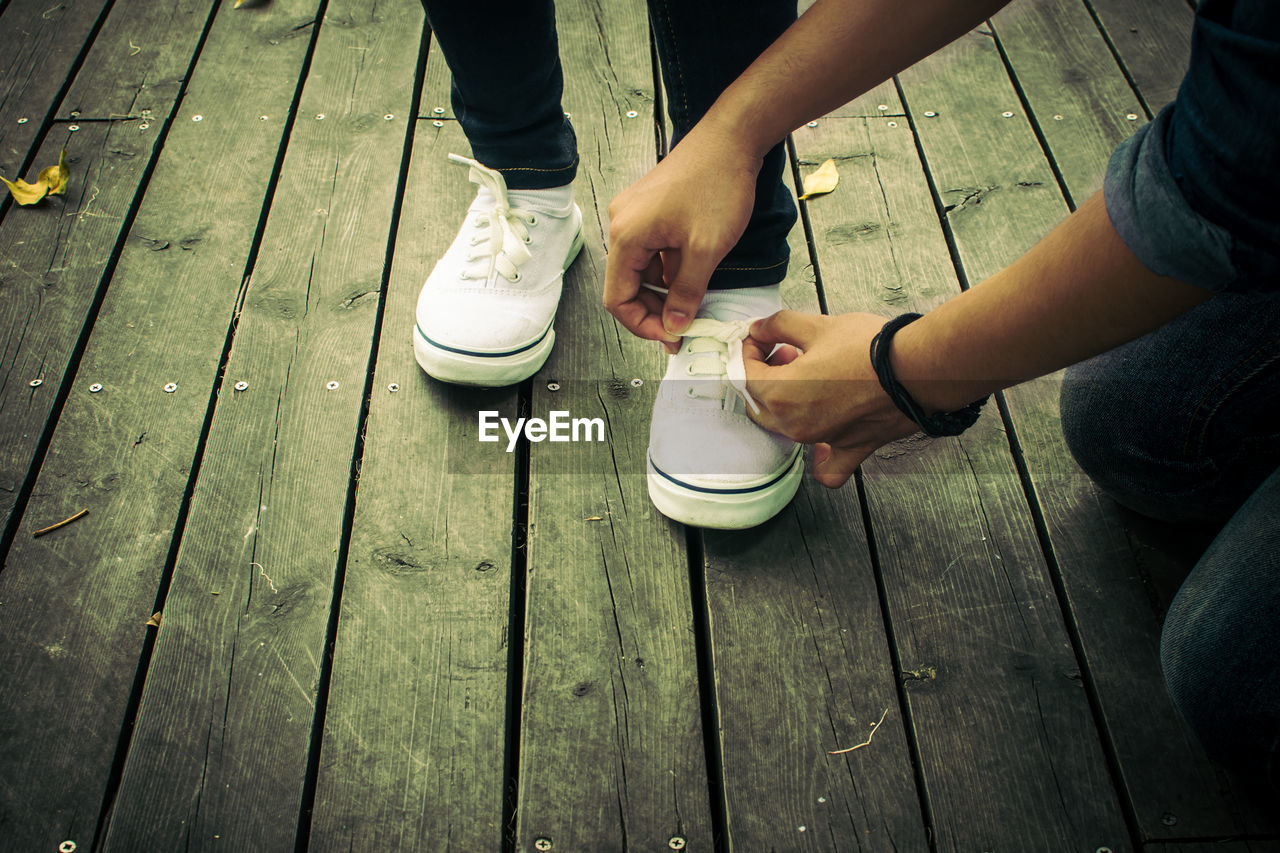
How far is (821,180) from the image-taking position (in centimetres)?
128

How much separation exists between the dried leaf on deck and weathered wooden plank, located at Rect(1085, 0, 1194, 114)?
1.76 m

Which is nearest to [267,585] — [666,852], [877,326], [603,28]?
[666,852]

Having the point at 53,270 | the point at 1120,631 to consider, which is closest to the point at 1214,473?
the point at 1120,631

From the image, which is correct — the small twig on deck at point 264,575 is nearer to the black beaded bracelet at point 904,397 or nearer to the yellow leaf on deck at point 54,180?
the black beaded bracelet at point 904,397

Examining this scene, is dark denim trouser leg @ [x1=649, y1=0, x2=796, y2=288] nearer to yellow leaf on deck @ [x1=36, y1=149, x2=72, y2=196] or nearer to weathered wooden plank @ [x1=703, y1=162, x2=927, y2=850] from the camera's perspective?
weathered wooden plank @ [x1=703, y1=162, x2=927, y2=850]

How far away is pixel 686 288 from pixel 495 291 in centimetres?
32

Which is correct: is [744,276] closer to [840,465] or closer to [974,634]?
[840,465]

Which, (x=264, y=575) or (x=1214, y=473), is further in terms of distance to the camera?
(x=264, y=575)

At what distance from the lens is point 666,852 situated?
2.44 feet

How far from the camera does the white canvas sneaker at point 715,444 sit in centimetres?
89

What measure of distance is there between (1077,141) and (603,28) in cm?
86

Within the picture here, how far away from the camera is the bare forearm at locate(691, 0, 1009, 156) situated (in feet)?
2.25

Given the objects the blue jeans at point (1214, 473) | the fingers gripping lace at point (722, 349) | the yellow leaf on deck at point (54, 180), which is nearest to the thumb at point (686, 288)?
the fingers gripping lace at point (722, 349)

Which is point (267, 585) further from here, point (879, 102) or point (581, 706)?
point (879, 102)
